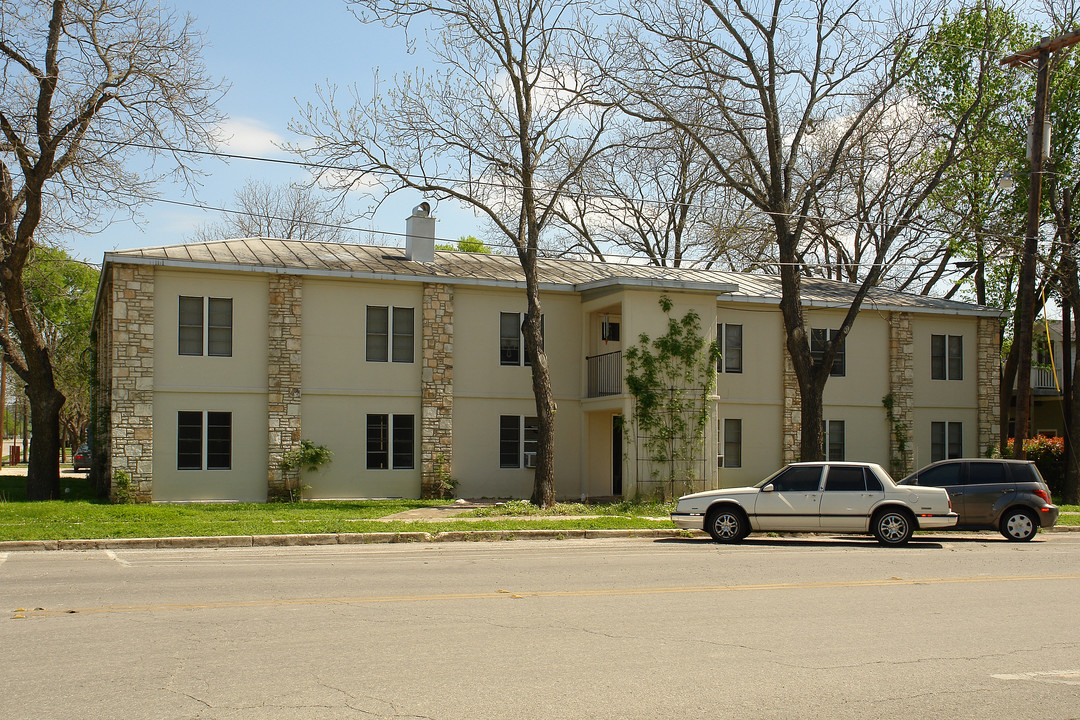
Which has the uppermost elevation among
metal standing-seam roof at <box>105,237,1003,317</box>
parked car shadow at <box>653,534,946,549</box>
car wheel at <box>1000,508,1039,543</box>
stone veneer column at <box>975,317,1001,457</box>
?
metal standing-seam roof at <box>105,237,1003,317</box>

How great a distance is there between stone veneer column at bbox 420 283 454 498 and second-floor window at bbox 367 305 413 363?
1.45 feet

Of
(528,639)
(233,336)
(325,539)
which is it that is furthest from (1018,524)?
(233,336)

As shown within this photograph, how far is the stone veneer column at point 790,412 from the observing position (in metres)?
28.8

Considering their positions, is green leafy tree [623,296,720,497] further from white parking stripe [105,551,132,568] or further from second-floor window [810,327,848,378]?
white parking stripe [105,551,132,568]

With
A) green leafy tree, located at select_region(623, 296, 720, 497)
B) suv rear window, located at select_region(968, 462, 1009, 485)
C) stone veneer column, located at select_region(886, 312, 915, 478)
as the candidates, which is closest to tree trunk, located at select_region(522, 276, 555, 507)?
green leafy tree, located at select_region(623, 296, 720, 497)

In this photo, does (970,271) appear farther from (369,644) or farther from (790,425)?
(369,644)

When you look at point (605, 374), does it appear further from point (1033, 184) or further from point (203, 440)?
point (1033, 184)

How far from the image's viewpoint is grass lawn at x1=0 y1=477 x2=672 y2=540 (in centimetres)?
1642

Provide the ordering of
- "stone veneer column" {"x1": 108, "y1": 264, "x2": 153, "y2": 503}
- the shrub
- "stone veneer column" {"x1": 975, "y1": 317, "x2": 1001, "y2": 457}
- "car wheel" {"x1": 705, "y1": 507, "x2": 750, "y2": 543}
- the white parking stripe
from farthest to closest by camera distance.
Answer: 1. "stone veneer column" {"x1": 975, "y1": 317, "x2": 1001, "y2": 457}
2. the shrub
3. "stone veneer column" {"x1": 108, "y1": 264, "x2": 153, "y2": 503}
4. "car wheel" {"x1": 705, "y1": 507, "x2": 750, "y2": 543}
5. the white parking stripe

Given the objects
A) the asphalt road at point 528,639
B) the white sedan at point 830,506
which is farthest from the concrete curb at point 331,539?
the asphalt road at point 528,639

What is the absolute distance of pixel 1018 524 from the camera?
18734 millimetres

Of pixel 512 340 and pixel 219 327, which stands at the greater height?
pixel 219 327

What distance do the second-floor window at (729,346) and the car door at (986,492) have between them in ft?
32.6

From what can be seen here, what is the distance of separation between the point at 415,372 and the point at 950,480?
1287cm
